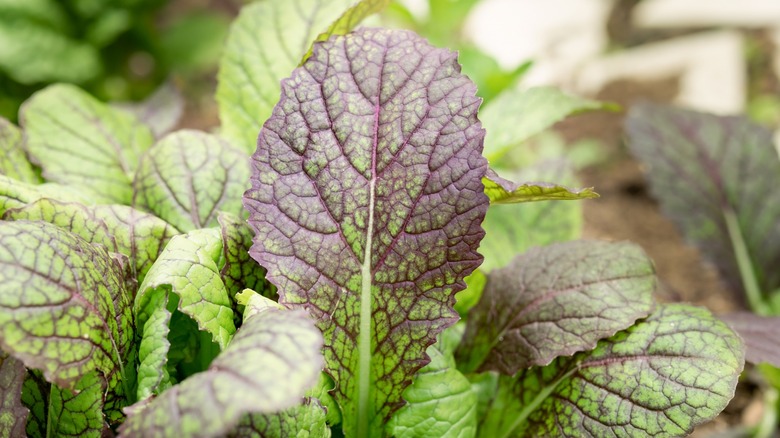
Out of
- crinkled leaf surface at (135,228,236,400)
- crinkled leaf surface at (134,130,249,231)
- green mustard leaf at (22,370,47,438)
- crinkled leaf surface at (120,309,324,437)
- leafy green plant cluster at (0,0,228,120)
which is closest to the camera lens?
crinkled leaf surface at (120,309,324,437)

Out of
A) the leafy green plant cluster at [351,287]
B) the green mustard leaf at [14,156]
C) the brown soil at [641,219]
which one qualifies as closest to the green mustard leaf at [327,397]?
the leafy green plant cluster at [351,287]

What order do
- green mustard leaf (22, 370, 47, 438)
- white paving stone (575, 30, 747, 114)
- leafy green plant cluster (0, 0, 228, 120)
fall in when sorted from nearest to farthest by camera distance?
green mustard leaf (22, 370, 47, 438) → leafy green plant cluster (0, 0, 228, 120) → white paving stone (575, 30, 747, 114)

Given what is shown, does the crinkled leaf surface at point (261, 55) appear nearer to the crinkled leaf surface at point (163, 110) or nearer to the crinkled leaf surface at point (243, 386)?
the crinkled leaf surface at point (163, 110)

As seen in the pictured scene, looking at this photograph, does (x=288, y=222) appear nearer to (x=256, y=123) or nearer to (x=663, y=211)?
(x=256, y=123)

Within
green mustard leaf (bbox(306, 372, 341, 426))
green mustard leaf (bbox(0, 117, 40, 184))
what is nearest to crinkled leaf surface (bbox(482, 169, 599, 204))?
green mustard leaf (bbox(306, 372, 341, 426))

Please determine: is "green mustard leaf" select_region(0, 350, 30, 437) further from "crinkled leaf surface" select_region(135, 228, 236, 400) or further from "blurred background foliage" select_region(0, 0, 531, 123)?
"blurred background foliage" select_region(0, 0, 531, 123)

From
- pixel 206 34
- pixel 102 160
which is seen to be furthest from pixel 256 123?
pixel 206 34

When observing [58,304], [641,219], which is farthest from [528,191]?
[641,219]
